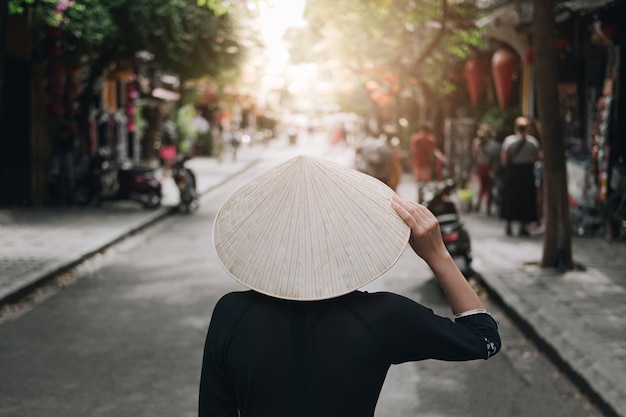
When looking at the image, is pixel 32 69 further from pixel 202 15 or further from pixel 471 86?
pixel 471 86

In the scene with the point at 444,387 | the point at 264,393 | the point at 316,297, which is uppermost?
the point at 316,297

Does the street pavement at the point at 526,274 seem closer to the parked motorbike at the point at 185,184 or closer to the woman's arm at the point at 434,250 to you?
the parked motorbike at the point at 185,184

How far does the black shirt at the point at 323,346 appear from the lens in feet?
7.76

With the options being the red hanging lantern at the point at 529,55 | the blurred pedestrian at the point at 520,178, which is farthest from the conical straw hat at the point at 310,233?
the red hanging lantern at the point at 529,55

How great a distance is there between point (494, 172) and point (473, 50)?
7741mm

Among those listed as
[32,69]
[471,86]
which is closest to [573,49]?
[471,86]

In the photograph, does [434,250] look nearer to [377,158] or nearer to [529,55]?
[377,158]

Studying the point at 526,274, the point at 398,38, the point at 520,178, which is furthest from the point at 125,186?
the point at 398,38

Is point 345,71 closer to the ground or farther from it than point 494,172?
farther from it

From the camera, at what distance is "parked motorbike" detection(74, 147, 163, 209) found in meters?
20.1

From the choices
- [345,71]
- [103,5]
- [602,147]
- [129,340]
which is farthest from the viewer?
[345,71]

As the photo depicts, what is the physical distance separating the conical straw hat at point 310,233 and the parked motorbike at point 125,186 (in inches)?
703

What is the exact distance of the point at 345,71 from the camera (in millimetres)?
39156

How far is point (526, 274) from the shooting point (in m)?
11.4
